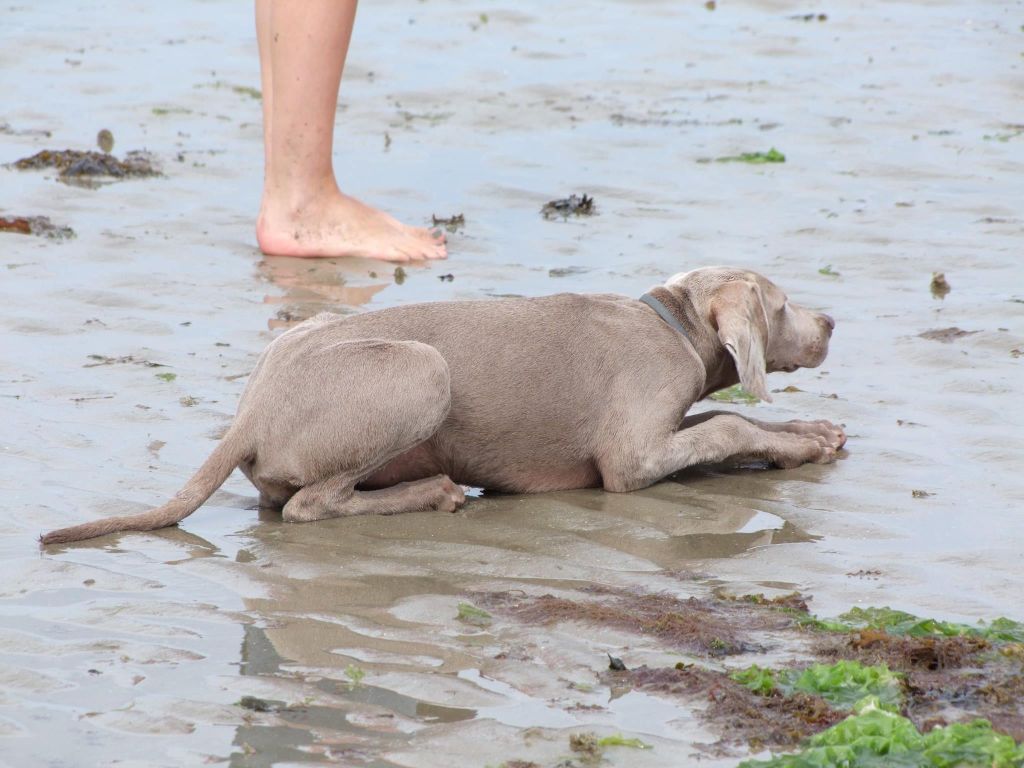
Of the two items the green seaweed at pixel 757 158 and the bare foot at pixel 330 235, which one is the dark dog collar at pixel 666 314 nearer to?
the bare foot at pixel 330 235

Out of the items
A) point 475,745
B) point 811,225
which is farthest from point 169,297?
point 475,745

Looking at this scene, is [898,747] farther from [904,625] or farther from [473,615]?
[473,615]

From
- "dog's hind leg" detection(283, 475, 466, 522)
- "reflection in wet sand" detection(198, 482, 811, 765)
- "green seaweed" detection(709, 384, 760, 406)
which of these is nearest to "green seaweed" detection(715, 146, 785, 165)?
"green seaweed" detection(709, 384, 760, 406)

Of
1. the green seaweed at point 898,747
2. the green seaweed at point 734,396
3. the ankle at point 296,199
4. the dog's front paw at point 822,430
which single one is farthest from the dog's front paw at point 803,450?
the ankle at point 296,199

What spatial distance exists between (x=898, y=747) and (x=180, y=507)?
8.29 ft

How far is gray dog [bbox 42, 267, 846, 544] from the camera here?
210 inches

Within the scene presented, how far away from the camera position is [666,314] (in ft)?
20.0

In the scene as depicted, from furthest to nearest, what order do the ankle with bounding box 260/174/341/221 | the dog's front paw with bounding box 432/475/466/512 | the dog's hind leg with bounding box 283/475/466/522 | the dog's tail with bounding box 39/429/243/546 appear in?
the ankle with bounding box 260/174/341/221, the dog's front paw with bounding box 432/475/466/512, the dog's hind leg with bounding box 283/475/466/522, the dog's tail with bounding box 39/429/243/546

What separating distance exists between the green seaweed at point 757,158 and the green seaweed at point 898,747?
6.62 m

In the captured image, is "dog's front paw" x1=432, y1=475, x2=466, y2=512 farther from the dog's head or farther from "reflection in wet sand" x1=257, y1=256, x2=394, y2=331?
"reflection in wet sand" x1=257, y1=256, x2=394, y2=331

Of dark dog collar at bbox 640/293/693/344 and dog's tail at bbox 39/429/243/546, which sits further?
dark dog collar at bbox 640/293/693/344

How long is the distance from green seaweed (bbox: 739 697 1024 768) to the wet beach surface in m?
0.25

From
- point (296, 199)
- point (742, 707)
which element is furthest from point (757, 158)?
point (742, 707)

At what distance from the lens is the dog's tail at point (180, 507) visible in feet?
16.0
